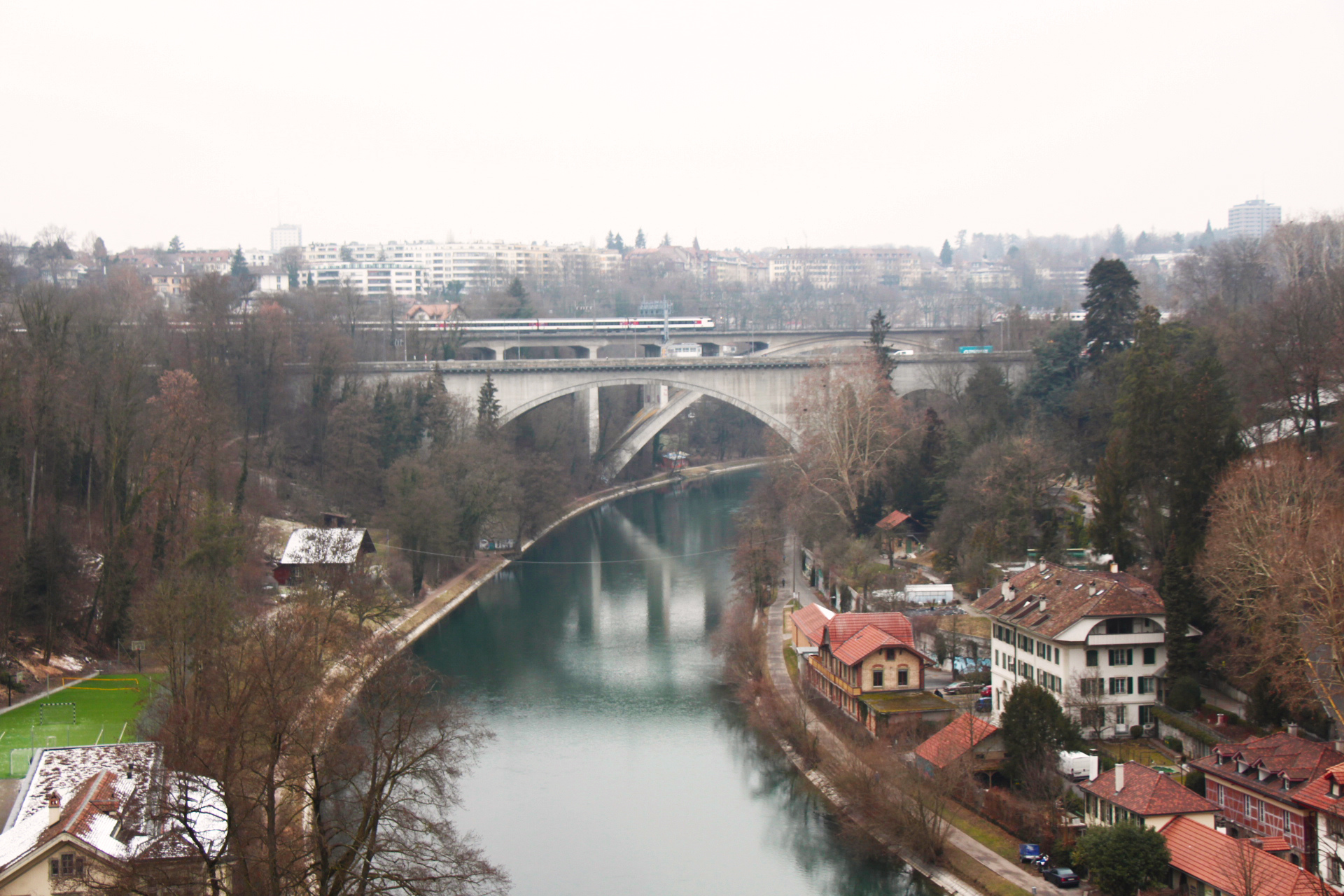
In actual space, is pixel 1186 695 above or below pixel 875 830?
above

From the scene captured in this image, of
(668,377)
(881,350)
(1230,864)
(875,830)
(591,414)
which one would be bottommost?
(875,830)

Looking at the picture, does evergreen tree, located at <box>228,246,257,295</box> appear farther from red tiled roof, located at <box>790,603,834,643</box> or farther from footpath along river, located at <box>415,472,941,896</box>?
red tiled roof, located at <box>790,603,834,643</box>

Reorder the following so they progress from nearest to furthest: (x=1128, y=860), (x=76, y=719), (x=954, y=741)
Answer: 1. (x=1128, y=860)
2. (x=954, y=741)
3. (x=76, y=719)

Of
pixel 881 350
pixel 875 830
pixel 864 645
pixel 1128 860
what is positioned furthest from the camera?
pixel 881 350

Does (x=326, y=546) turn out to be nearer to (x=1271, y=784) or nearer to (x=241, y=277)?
(x=1271, y=784)

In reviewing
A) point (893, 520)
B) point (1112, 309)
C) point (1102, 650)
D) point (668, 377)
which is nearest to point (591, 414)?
point (668, 377)
